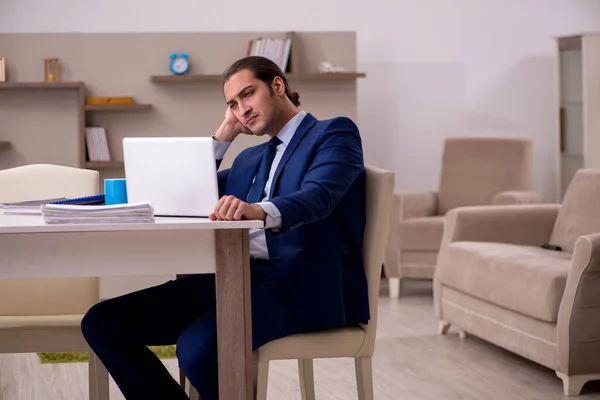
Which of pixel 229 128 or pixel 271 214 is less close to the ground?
pixel 229 128

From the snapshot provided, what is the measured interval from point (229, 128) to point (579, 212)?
197 centimetres

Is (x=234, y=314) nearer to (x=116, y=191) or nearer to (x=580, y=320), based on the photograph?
(x=116, y=191)

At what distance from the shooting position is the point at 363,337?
7.92 ft

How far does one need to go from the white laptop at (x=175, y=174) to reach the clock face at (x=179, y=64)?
3.90 metres

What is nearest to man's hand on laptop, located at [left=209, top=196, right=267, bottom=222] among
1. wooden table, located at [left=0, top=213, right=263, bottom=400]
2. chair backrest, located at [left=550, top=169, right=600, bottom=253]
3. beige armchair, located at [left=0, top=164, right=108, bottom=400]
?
wooden table, located at [left=0, top=213, right=263, bottom=400]

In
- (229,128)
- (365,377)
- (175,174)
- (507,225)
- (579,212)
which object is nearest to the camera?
(175,174)

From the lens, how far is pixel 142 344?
2.45 m

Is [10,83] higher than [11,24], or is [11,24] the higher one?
[11,24]

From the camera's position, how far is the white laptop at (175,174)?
219 cm

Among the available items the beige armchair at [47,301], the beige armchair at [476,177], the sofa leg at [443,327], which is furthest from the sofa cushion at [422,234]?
the beige armchair at [47,301]

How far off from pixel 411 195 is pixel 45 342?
374 cm

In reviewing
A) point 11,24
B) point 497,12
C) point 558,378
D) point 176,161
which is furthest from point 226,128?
point 497,12

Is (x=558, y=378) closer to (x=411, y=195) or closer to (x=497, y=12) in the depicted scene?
(x=411, y=195)

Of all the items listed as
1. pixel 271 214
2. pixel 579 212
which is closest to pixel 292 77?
pixel 579 212
